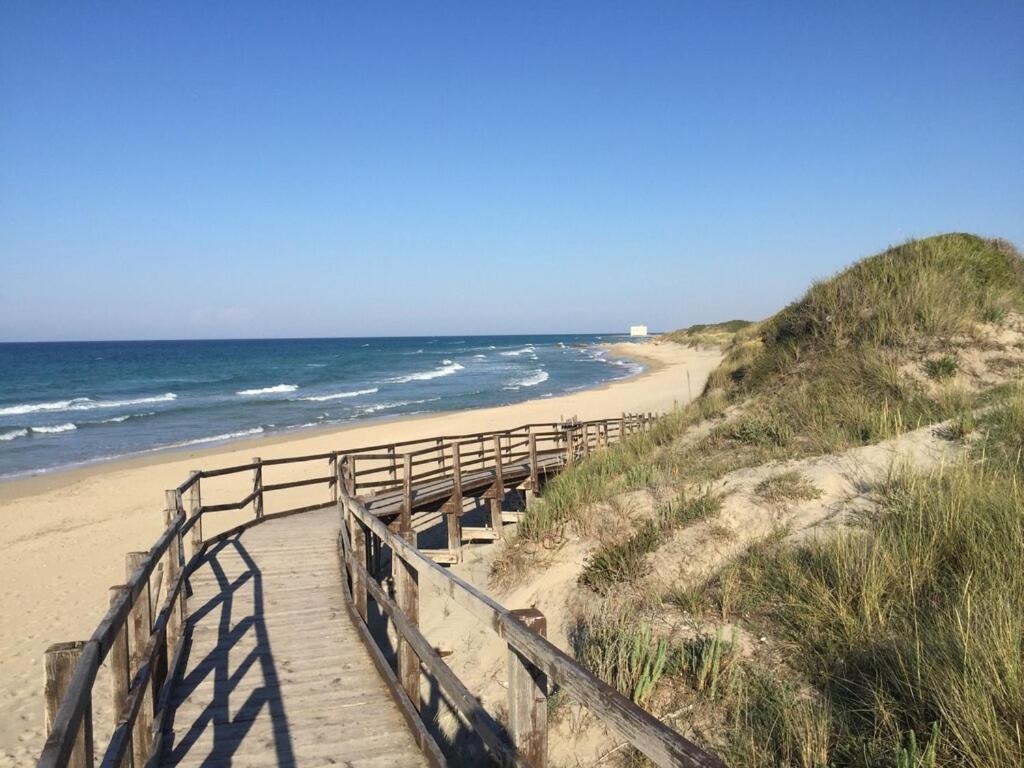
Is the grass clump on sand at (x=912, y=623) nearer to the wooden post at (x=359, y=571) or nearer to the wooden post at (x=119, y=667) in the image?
the wooden post at (x=119, y=667)

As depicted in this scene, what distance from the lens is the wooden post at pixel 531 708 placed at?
2.90 metres

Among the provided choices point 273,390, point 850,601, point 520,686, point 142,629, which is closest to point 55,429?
point 273,390

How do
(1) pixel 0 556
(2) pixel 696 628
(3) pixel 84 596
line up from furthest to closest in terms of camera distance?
(1) pixel 0 556, (3) pixel 84 596, (2) pixel 696 628

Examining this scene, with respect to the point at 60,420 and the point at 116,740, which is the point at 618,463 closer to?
the point at 116,740

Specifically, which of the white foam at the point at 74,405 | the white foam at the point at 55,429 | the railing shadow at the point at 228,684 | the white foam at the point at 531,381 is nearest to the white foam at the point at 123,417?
the white foam at the point at 55,429

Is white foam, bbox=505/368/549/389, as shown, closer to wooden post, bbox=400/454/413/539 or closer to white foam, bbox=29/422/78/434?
white foam, bbox=29/422/78/434

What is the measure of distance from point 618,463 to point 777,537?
4.95 m

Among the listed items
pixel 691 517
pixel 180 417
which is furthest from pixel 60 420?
pixel 691 517

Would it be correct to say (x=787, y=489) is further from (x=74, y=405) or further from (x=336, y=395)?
(x=74, y=405)

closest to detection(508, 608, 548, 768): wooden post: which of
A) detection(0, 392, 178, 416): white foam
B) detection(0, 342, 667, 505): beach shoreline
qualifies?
detection(0, 342, 667, 505): beach shoreline

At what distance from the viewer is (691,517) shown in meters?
6.94

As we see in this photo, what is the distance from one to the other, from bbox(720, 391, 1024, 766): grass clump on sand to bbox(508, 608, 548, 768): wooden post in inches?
47.0

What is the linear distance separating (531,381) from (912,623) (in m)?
53.0

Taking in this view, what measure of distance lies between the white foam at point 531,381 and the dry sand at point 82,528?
60.3 ft
